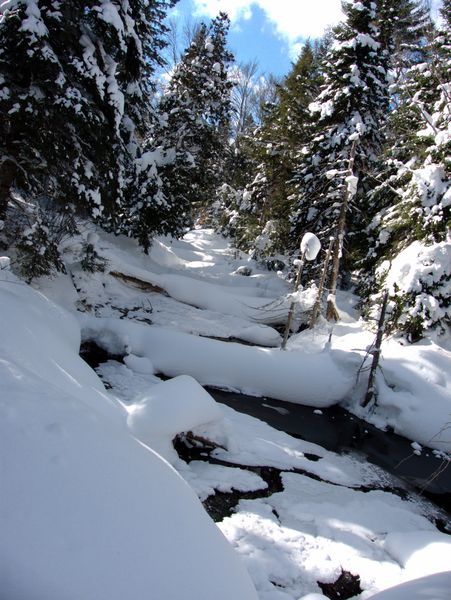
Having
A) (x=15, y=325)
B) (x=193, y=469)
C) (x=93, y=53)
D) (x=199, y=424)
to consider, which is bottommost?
(x=193, y=469)

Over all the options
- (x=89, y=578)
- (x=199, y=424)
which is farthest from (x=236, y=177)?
(x=89, y=578)

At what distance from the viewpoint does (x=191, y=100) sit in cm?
1772

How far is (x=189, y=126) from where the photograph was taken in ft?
58.0

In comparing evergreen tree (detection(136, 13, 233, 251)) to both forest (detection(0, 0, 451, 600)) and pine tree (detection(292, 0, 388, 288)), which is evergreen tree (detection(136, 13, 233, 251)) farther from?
pine tree (detection(292, 0, 388, 288))

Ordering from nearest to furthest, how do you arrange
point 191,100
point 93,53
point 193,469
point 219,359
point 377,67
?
point 193,469 → point 93,53 → point 219,359 → point 377,67 → point 191,100

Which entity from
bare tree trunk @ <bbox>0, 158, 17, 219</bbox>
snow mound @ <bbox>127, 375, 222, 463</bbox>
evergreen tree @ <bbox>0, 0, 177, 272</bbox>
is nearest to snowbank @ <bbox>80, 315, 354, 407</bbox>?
evergreen tree @ <bbox>0, 0, 177, 272</bbox>

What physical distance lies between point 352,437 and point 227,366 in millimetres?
3782

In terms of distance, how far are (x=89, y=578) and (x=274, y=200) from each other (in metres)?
20.0

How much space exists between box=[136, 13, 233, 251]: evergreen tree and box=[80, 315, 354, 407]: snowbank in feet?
24.4

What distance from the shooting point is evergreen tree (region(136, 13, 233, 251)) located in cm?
1698

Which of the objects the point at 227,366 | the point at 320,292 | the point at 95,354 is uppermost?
the point at 320,292

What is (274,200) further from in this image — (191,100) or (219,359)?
(219,359)

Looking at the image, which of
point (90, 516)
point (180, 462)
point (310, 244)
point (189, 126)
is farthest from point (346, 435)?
point (189, 126)

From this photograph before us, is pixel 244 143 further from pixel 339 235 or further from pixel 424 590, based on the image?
pixel 424 590
